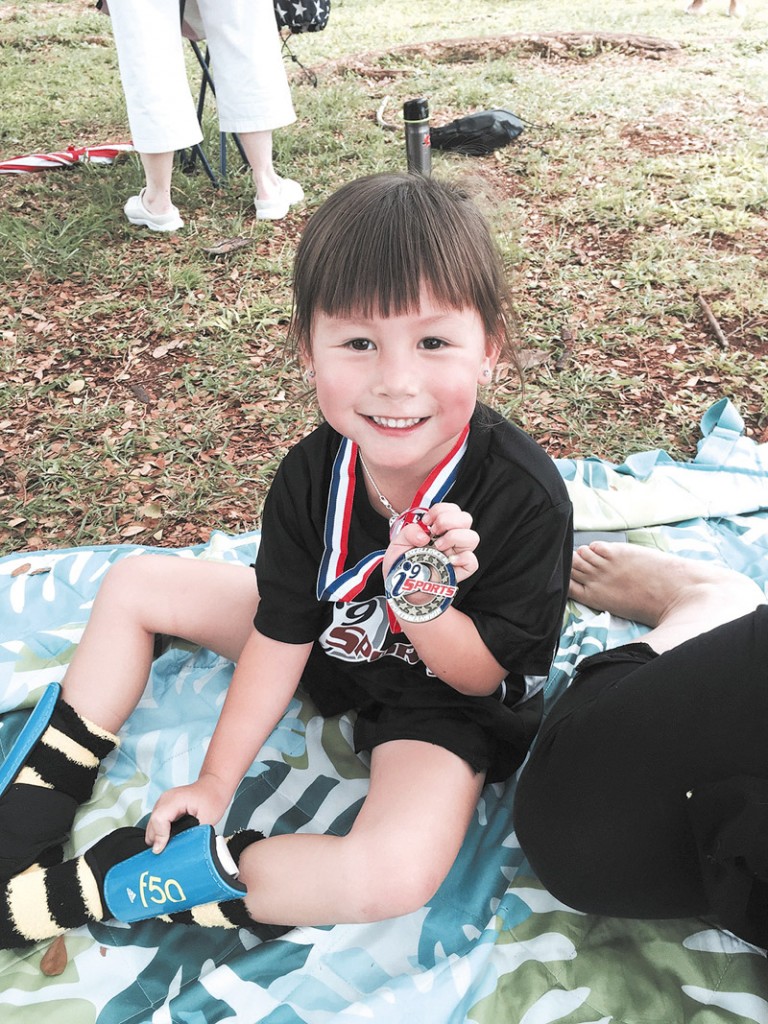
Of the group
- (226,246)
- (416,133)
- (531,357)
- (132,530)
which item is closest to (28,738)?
(132,530)

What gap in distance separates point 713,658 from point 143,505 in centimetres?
200

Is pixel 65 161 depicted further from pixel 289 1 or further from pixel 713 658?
pixel 713 658

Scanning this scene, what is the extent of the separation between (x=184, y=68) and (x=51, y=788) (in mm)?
3459

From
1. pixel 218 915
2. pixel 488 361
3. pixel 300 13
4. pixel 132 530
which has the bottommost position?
pixel 132 530

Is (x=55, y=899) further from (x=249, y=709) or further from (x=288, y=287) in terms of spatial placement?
(x=288, y=287)

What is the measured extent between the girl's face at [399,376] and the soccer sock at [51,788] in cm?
84

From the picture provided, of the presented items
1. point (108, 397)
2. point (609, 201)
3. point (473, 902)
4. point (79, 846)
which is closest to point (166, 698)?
point (79, 846)

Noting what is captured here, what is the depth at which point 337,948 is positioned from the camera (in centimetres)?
153

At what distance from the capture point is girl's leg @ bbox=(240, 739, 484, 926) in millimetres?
1474

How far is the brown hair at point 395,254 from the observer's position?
1.37 meters

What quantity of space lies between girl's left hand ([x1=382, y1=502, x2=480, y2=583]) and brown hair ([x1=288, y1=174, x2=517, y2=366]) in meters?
0.32

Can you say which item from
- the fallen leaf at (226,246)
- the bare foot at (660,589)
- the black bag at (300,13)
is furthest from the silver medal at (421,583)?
the black bag at (300,13)

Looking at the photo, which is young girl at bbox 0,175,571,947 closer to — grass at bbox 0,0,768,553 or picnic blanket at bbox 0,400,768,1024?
picnic blanket at bbox 0,400,768,1024

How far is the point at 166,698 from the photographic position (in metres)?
2.00
